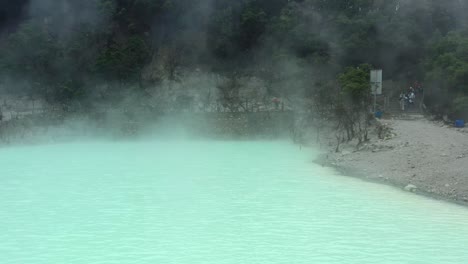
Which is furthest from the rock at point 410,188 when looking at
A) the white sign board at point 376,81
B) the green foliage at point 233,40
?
the green foliage at point 233,40

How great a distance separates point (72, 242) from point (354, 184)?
6.62m

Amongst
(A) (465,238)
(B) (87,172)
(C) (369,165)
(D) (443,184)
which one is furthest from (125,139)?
(A) (465,238)

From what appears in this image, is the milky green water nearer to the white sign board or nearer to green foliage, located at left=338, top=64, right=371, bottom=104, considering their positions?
green foliage, located at left=338, top=64, right=371, bottom=104

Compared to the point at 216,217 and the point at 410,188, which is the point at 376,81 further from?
the point at 216,217

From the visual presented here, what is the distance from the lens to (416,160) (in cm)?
1398

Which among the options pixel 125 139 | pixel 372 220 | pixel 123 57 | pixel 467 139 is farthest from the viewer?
pixel 123 57

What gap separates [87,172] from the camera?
1551 centimetres

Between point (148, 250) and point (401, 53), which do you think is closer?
point (148, 250)

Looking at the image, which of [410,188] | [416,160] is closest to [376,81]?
[416,160]

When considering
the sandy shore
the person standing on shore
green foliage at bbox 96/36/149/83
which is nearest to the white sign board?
the sandy shore

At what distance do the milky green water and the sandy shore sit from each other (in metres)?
0.56

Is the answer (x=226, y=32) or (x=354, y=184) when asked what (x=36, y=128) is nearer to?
(x=226, y=32)

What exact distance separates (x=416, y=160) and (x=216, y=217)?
19.2 feet

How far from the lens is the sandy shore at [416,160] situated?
11.9 m
